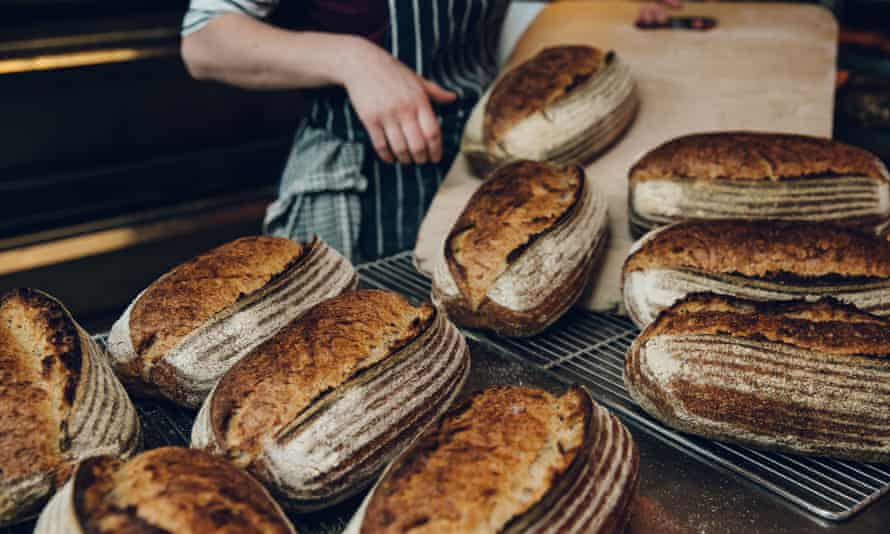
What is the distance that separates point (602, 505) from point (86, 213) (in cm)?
234

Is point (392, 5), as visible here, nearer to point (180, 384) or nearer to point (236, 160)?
point (180, 384)

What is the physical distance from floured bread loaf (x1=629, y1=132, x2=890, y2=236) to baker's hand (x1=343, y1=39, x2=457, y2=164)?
0.46m

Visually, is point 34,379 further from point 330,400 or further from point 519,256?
point 519,256

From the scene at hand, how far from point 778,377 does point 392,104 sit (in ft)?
3.14

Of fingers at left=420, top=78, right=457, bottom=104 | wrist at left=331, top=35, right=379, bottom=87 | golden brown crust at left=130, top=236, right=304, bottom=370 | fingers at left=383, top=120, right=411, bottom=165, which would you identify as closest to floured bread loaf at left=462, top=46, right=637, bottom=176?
fingers at left=420, top=78, right=457, bottom=104

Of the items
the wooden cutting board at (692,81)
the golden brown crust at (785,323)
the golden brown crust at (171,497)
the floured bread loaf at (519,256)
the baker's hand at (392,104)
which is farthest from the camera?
the wooden cutting board at (692,81)

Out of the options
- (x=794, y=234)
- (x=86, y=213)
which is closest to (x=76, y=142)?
(x=86, y=213)

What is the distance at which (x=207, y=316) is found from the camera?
1.22m

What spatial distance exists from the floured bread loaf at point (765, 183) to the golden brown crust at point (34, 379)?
1046 mm

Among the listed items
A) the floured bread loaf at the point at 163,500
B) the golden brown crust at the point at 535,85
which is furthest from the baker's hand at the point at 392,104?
the floured bread loaf at the point at 163,500

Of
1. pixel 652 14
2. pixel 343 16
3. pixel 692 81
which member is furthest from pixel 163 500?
pixel 652 14

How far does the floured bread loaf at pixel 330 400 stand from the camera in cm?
100

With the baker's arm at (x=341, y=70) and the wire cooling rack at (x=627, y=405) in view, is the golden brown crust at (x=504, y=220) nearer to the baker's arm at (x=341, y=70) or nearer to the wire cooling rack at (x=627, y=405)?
the wire cooling rack at (x=627, y=405)

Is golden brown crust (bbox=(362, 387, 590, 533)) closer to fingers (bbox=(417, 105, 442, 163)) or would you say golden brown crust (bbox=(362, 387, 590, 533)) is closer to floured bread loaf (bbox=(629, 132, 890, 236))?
floured bread loaf (bbox=(629, 132, 890, 236))
